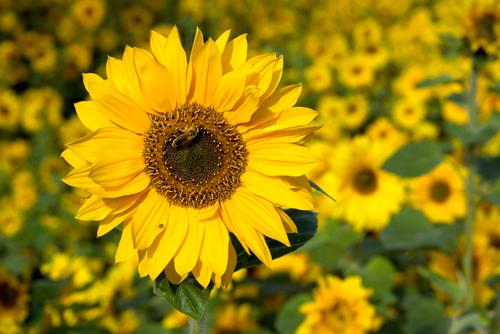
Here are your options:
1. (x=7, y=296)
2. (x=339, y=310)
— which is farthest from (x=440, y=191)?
(x=7, y=296)

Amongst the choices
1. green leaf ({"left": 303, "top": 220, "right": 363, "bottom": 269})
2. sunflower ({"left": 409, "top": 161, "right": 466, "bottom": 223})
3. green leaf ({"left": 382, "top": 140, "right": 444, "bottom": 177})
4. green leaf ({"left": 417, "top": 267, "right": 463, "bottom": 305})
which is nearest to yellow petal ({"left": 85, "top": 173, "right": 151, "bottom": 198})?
green leaf ({"left": 303, "top": 220, "right": 363, "bottom": 269})

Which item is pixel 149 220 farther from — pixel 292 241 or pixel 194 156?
pixel 292 241

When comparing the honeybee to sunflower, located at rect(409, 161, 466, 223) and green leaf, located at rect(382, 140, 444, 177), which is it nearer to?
green leaf, located at rect(382, 140, 444, 177)

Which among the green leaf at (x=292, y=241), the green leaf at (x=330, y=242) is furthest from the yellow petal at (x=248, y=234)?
the green leaf at (x=330, y=242)

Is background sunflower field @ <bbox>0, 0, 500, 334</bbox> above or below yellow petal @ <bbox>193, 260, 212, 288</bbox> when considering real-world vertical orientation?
below

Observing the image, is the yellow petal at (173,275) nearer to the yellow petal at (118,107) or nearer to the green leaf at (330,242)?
the yellow petal at (118,107)

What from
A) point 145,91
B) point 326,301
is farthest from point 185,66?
point 326,301
